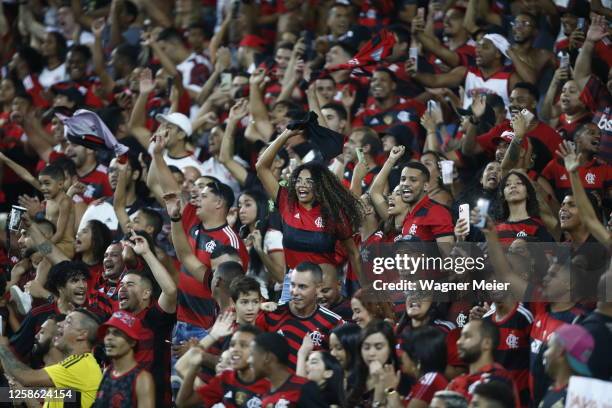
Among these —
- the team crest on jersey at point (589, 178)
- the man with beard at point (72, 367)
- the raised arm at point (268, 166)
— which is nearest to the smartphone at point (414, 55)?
the team crest on jersey at point (589, 178)

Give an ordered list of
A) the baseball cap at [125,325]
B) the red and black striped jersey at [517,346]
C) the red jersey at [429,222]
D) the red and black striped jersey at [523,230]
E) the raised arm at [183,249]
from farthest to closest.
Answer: the raised arm at [183,249] → the red jersey at [429,222] → the red and black striped jersey at [523,230] → the baseball cap at [125,325] → the red and black striped jersey at [517,346]

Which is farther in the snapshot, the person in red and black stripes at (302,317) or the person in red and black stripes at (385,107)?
the person in red and black stripes at (385,107)

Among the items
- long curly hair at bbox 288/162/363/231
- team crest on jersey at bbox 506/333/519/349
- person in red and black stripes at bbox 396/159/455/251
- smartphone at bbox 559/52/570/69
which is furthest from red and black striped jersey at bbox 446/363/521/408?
smartphone at bbox 559/52/570/69

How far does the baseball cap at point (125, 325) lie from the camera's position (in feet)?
29.6

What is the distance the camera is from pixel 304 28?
16.0 metres

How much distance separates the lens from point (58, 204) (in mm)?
12578

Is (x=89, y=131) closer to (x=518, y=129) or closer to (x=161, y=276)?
(x=161, y=276)

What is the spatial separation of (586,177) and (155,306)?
3616 mm

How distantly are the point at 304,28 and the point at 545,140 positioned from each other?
543 centimetres

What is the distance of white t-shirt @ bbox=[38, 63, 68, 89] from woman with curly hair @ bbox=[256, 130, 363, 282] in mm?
7168

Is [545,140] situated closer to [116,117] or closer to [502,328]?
[502,328]

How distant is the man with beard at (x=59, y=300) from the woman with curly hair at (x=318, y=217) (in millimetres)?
1727

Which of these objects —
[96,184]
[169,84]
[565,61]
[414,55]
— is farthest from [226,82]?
[565,61]

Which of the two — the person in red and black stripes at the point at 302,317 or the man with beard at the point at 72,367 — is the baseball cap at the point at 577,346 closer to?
the person in red and black stripes at the point at 302,317
